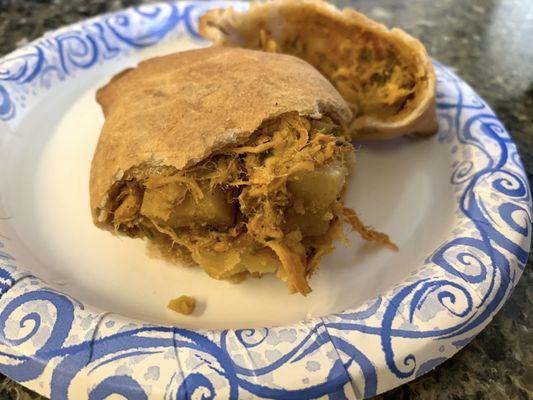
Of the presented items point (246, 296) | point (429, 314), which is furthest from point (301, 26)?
point (429, 314)

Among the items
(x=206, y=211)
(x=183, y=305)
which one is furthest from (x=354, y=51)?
(x=183, y=305)

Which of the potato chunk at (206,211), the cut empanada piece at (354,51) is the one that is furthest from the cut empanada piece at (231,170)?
the cut empanada piece at (354,51)

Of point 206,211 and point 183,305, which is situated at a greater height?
point 206,211

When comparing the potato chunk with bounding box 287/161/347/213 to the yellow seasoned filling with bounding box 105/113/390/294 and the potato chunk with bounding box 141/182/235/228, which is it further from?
the potato chunk with bounding box 141/182/235/228

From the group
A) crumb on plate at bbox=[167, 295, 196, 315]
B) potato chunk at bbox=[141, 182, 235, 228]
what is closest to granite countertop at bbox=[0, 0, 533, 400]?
crumb on plate at bbox=[167, 295, 196, 315]

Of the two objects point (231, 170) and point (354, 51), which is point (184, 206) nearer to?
point (231, 170)

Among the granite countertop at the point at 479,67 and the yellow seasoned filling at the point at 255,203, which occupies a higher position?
the yellow seasoned filling at the point at 255,203

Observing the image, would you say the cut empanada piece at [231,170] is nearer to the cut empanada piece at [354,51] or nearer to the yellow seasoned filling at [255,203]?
the yellow seasoned filling at [255,203]
